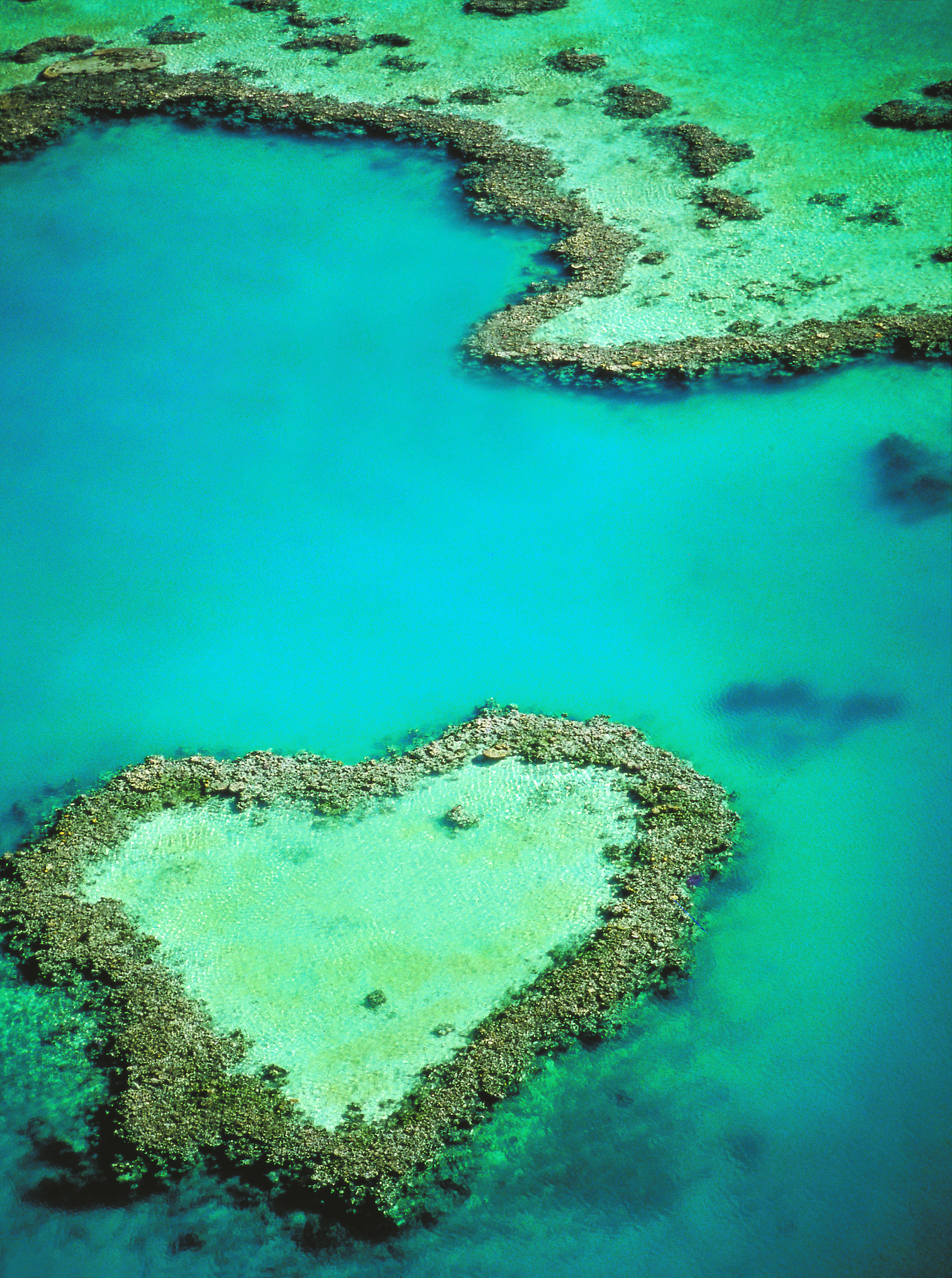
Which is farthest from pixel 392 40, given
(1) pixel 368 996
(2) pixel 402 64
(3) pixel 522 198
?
(1) pixel 368 996

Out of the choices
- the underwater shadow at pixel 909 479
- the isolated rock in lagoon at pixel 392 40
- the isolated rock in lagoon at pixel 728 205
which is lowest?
the underwater shadow at pixel 909 479

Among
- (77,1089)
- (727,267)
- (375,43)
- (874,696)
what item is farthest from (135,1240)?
(375,43)

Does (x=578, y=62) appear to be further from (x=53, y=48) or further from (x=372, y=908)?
(x=372, y=908)

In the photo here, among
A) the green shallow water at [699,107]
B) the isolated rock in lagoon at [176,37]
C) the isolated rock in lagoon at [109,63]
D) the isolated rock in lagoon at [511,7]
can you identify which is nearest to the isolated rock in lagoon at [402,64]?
the green shallow water at [699,107]

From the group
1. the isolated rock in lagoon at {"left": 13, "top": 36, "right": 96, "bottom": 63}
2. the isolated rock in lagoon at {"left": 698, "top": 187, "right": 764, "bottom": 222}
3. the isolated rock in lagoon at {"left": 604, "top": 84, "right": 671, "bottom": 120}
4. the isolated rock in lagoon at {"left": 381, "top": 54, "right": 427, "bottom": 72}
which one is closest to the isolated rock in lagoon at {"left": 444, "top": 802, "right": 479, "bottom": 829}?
the isolated rock in lagoon at {"left": 698, "top": 187, "right": 764, "bottom": 222}

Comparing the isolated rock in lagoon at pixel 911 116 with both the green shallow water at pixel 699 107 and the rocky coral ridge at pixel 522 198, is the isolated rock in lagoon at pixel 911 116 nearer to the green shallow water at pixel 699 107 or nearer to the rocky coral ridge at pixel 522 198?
the green shallow water at pixel 699 107

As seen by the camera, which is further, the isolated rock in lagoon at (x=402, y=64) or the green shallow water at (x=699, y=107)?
the isolated rock in lagoon at (x=402, y=64)
